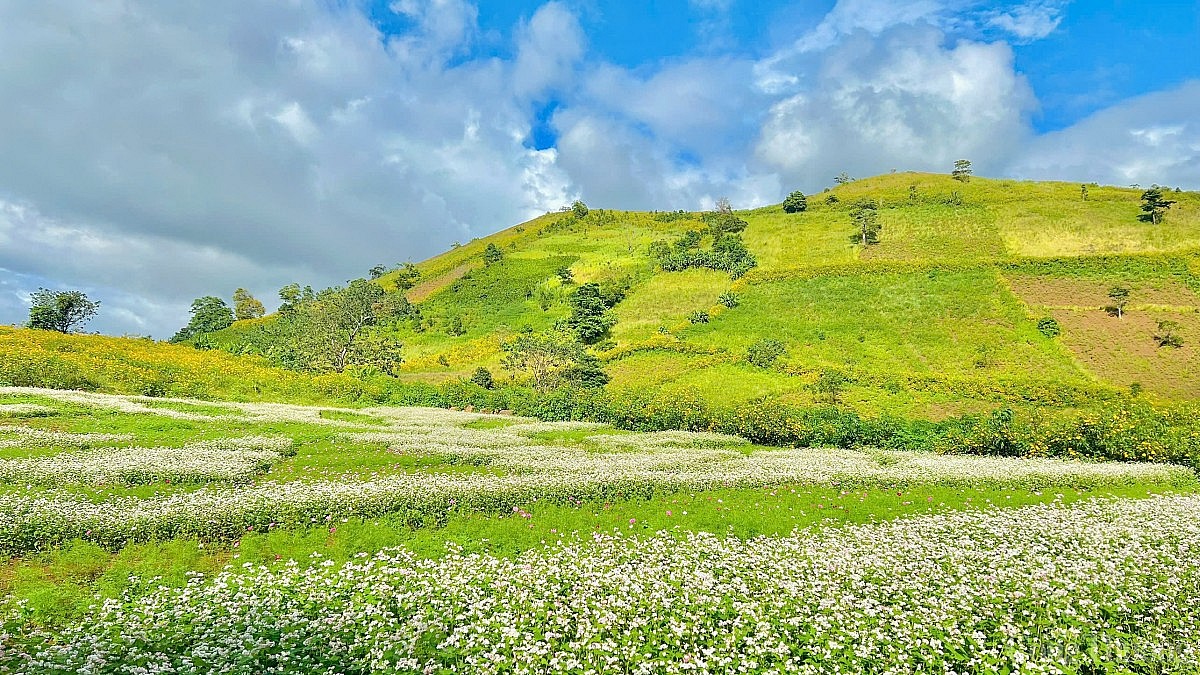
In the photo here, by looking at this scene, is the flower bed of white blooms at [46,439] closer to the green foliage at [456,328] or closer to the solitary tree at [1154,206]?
the green foliage at [456,328]

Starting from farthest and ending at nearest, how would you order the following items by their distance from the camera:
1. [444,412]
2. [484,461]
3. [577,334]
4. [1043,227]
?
[1043,227] → [577,334] → [444,412] → [484,461]

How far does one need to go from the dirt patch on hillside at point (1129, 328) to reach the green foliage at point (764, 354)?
28.2 meters

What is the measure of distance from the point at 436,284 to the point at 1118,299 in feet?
366

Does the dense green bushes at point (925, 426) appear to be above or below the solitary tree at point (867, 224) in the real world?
below

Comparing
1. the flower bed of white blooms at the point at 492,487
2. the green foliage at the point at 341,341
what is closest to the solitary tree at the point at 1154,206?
the flower bed of white blooms at the point at 492,487

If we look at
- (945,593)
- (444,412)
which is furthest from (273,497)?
(444,412)

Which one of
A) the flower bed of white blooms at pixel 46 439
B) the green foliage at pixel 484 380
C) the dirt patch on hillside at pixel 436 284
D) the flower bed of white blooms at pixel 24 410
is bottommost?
the flower bed of white blooms at pixel 46 439

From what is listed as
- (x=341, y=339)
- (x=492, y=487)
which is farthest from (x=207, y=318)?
(x=492, y=487)

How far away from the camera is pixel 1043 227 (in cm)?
9975

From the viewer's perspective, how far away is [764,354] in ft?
192

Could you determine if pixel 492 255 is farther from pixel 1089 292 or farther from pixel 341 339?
pixel 1089 292

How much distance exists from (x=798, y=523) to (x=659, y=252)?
104196mm

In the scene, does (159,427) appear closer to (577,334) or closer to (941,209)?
(577,334)

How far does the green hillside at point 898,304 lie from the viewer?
2073 inches
